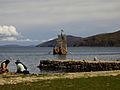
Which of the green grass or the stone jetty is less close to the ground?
the stone jetty

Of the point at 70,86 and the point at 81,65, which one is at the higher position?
the point at 81,65

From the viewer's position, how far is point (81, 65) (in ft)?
245

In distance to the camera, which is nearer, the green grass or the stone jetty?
the green grass

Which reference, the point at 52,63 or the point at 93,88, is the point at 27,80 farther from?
the point at 52,63

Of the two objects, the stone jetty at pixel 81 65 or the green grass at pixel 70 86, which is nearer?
the green grass at pixel 70 86

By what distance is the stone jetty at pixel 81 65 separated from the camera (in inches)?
2795

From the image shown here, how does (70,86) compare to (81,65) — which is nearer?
(70,86)

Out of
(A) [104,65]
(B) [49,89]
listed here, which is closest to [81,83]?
(B) [49,89]

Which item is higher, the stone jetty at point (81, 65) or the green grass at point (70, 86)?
the stone jetty at point (81, 65)

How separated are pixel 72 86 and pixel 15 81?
5524 millimetres

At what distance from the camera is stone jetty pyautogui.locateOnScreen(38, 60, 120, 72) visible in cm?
7100

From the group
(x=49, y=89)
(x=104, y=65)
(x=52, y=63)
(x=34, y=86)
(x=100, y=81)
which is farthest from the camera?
(x=52, y=63)

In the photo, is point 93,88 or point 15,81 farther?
point 15,81

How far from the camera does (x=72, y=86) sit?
2528 cm
